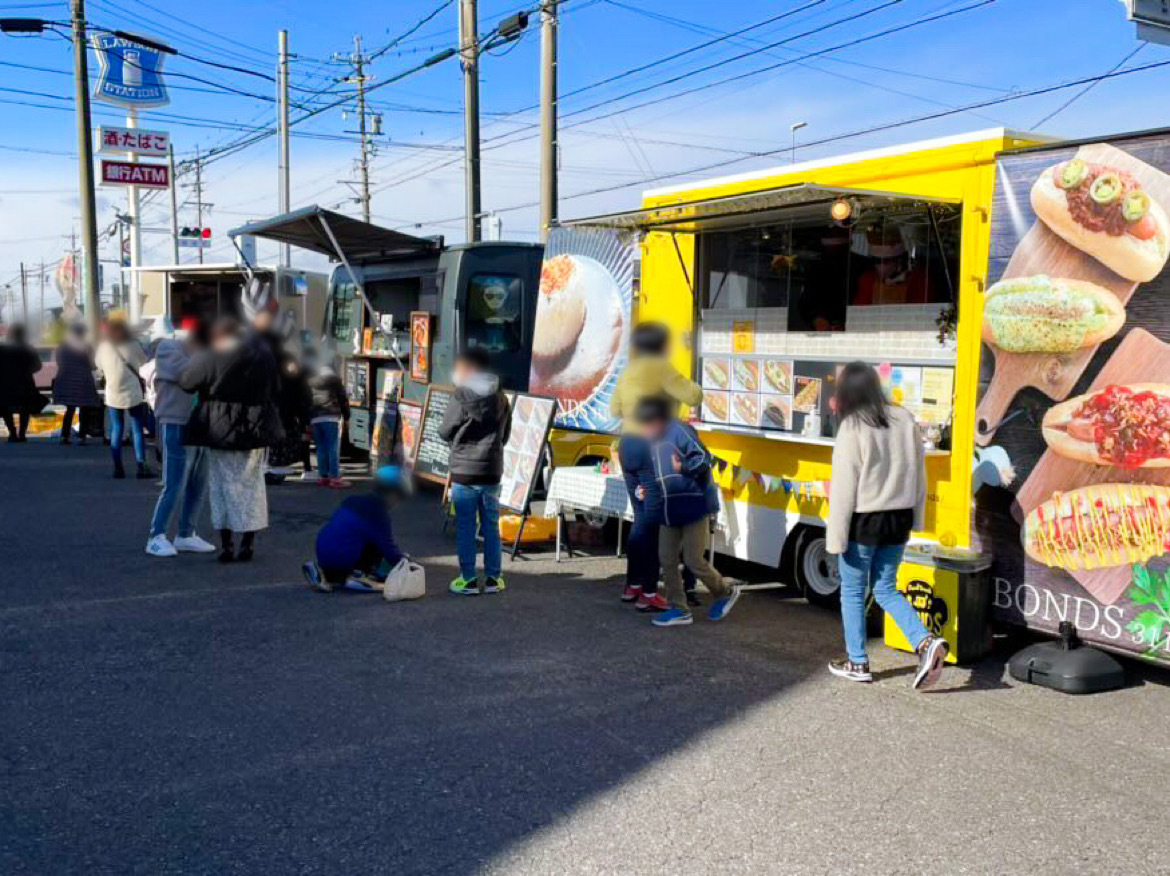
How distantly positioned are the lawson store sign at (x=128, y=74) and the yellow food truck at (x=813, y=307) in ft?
58.2

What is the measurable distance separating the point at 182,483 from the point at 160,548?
1.62 feet

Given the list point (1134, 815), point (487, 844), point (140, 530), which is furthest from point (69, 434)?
point (1134, 815)

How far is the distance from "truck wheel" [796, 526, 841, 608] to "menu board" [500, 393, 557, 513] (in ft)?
7.33

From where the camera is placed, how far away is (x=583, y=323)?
27.6ft

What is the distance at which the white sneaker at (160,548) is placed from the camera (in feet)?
25.3

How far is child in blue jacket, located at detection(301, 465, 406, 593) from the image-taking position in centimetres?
676

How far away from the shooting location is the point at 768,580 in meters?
7.73

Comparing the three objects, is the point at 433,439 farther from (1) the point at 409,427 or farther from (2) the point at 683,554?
(2) the point at 683,554

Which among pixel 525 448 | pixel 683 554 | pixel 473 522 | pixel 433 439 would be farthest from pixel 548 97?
pixel 683 554

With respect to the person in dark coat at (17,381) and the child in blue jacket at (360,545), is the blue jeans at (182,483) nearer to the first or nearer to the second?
the child in blue jacket at (360,545)

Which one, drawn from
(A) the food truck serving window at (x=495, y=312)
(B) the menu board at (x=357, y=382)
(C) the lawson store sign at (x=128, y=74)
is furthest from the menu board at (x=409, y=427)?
(C) the lawson store sign at (x=128, y=74)

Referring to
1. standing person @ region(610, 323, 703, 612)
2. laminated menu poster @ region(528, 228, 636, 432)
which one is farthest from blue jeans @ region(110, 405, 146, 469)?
standing person @ region(610, 323, 703, 612)

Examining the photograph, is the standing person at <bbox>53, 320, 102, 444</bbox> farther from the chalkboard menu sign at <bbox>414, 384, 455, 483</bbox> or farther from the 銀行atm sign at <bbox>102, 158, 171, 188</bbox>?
the 銀行atm sign at <bbox>102, 158, 171, 188</bbox>

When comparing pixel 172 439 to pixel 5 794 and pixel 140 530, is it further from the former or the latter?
pixel 5 794
